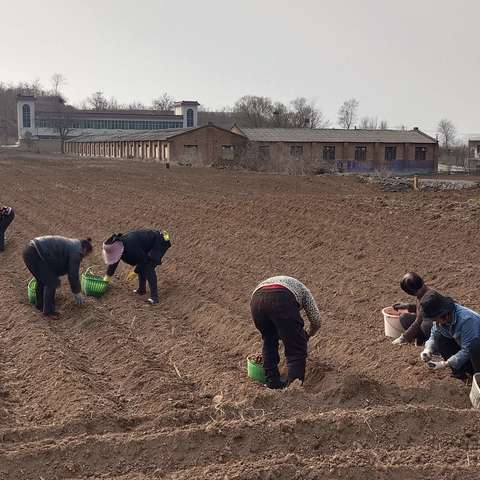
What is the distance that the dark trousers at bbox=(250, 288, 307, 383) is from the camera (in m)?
5.78

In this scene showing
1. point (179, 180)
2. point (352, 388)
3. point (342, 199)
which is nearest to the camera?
point (352, 388)

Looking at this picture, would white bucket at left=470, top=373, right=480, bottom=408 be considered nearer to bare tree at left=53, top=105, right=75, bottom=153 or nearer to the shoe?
the shoe

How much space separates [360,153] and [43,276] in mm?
43433

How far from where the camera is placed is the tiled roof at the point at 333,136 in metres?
48.5

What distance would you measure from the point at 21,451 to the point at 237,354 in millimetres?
3322

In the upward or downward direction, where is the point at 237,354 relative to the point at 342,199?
downward

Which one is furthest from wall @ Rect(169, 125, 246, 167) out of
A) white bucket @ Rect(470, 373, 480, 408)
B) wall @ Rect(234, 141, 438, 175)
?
white bucket @ Rect(470, 373, 480, 408)

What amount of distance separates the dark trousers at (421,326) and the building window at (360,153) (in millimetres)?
43484

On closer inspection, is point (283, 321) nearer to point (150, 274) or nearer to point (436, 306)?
point (436, 306)

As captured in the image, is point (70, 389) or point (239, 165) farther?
point (239, 165)

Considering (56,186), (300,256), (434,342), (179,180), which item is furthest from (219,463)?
(179,180)

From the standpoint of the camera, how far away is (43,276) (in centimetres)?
843

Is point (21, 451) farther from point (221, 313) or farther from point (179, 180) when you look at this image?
point (179, 180)

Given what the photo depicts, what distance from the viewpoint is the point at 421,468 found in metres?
4.19
